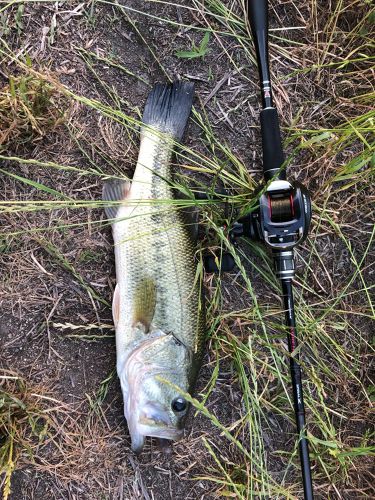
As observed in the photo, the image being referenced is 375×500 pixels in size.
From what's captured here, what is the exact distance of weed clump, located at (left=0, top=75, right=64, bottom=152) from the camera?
2.59 meters

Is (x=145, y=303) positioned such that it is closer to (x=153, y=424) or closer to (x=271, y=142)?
(x=153, y=424)

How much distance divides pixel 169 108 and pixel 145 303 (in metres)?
1.04

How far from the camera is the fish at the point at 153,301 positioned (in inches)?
101

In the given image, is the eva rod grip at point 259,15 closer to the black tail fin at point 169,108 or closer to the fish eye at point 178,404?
the black tail fin at point 169,108

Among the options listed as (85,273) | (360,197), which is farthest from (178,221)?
(360,197)

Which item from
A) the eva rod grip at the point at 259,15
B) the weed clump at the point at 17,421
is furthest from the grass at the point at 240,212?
the eva rod grip at the point at 259,15

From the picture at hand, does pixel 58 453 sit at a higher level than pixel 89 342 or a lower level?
lower

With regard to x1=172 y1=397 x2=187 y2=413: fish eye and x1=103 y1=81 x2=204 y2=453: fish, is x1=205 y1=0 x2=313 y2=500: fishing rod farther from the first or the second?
x1=172 y1=397 x2=187 y2=413: fish eye

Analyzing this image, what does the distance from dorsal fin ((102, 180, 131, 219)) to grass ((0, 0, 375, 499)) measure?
0.09 m

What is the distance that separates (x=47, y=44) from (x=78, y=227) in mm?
983

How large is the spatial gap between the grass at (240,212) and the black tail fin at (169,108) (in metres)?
0.11

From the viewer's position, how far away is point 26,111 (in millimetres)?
2584

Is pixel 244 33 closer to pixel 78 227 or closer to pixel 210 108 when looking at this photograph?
pixel 210 108

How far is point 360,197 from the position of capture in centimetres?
310
